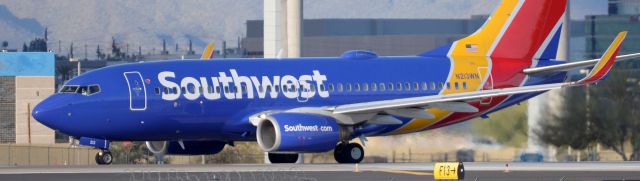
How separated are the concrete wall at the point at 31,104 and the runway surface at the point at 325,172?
3511 cm

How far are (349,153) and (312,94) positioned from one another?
2069 mm

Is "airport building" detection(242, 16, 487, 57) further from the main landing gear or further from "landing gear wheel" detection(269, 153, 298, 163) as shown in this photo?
the main landing gear

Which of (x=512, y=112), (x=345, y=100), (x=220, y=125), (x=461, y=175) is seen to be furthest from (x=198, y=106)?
(x=512, y=112)

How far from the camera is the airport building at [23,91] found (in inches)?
Result: 3286

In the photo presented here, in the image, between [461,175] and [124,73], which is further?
[124,73]

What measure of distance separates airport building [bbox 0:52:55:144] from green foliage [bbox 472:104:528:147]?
84.9ft

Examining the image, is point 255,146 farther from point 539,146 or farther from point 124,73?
point 124,73

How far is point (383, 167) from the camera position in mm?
46062

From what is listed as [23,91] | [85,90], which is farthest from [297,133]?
[23,91]

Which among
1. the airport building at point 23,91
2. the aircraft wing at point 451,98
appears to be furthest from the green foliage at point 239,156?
the aircraft wing at point 451,98

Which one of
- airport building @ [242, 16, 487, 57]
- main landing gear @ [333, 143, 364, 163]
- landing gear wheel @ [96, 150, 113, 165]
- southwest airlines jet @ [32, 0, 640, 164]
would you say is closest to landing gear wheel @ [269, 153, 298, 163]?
southwest airlines jet @ [32, 0, 640, 164]

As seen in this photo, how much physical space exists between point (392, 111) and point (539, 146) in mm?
12900

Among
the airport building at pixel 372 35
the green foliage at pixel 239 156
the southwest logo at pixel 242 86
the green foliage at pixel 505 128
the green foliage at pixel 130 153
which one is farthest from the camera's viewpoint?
the airport building at pixel 372 35

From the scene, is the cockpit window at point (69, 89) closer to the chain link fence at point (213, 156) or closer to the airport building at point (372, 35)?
the chain link fence at point (213, 156)
